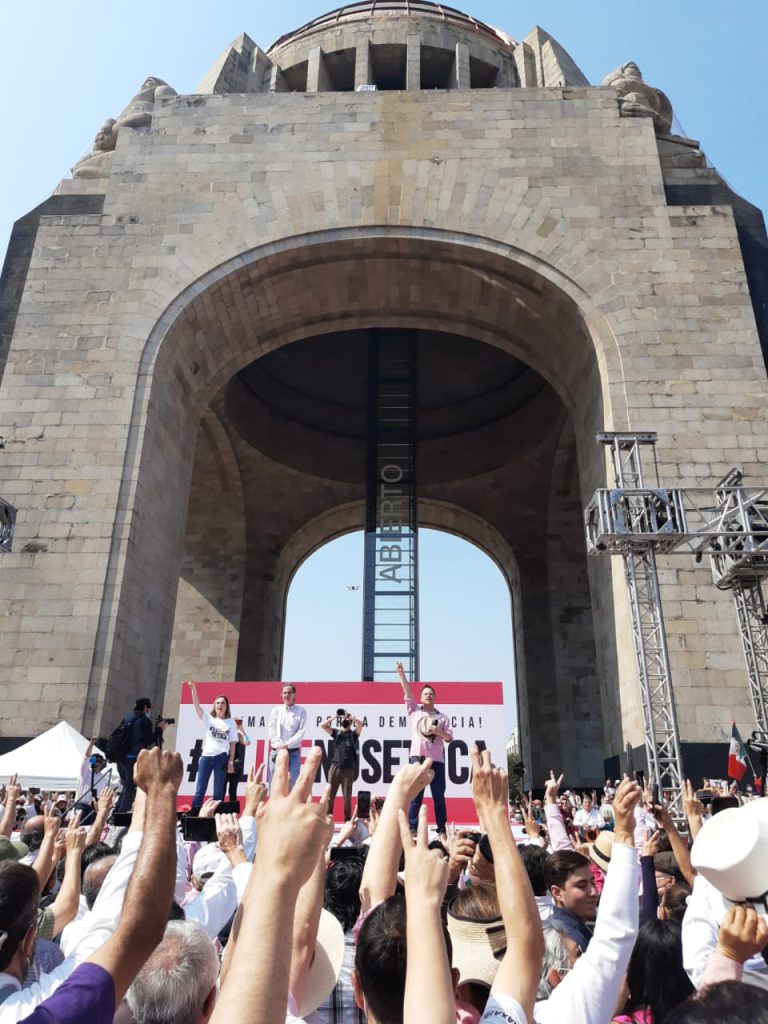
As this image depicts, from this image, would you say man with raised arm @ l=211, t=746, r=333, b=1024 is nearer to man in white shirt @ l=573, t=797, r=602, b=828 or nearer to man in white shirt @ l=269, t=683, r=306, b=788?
man in white shirt @ l=269, t=683, r=306, b=788

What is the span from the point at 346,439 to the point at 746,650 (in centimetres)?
1792

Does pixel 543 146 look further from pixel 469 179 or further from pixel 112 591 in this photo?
pixel 112 591

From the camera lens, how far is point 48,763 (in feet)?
33.3

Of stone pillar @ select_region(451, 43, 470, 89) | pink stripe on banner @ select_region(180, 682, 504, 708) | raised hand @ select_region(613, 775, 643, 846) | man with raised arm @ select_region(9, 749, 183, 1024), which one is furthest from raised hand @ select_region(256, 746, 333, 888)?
stone pillar @ select_region(451, 43, 470, 89)

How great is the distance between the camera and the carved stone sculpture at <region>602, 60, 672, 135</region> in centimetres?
1642

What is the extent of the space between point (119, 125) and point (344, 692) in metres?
13.9

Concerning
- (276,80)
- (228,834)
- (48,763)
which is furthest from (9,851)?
(276,80)

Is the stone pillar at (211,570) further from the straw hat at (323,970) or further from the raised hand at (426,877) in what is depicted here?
the raised hand at (426,877)

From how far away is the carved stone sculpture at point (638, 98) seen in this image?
16.4 m

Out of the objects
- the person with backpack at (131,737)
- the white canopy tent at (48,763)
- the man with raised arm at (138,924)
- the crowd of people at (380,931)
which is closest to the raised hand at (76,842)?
the crowd of people at (380,931)

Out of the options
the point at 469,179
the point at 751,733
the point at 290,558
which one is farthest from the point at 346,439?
the point at 751,733

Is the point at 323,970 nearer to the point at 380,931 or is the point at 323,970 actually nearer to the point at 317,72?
the point at 380,931

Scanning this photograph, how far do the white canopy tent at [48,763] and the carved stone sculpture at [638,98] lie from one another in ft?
54.9

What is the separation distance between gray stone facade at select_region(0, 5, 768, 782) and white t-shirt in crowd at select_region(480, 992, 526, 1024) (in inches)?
432
